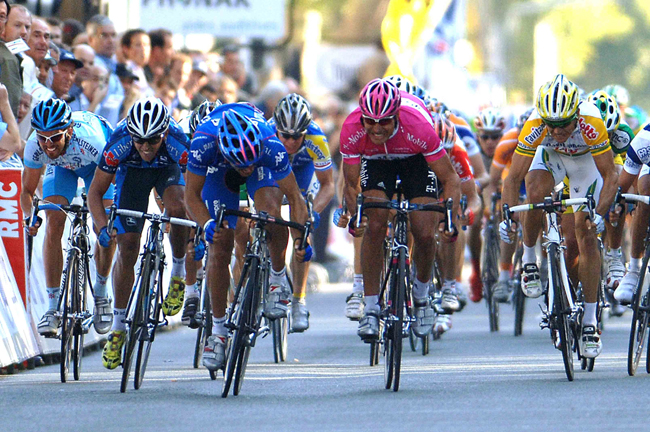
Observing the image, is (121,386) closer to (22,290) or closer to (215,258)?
(215,258)

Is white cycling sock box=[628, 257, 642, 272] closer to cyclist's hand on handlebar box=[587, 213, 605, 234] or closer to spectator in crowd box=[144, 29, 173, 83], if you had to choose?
cyclist's hand on handlebar box=[587, 213, 605, 234]

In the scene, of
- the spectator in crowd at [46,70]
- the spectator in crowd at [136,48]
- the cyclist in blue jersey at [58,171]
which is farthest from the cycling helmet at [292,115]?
the spectator in crowd at [136,48]

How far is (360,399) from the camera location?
9609 mm

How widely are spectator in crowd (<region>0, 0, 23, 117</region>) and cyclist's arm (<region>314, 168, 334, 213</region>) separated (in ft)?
9.41

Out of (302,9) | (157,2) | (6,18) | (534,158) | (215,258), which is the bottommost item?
(215,258)

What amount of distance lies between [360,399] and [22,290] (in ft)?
12.4

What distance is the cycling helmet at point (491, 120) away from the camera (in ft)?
53.2

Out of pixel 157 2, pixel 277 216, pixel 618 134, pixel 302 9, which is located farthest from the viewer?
pixel 302 9

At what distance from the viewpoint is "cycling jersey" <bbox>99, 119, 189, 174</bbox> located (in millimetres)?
10664

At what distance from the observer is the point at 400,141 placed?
10.5 meters

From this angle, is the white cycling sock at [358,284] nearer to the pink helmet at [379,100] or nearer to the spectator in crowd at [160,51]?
the pink helmet at [379,100]

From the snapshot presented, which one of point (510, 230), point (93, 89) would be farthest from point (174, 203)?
point (93, 89)

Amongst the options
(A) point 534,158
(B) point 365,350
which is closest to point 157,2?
(B) point 365,350

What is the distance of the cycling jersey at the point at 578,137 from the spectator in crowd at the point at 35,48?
18.3 feet
